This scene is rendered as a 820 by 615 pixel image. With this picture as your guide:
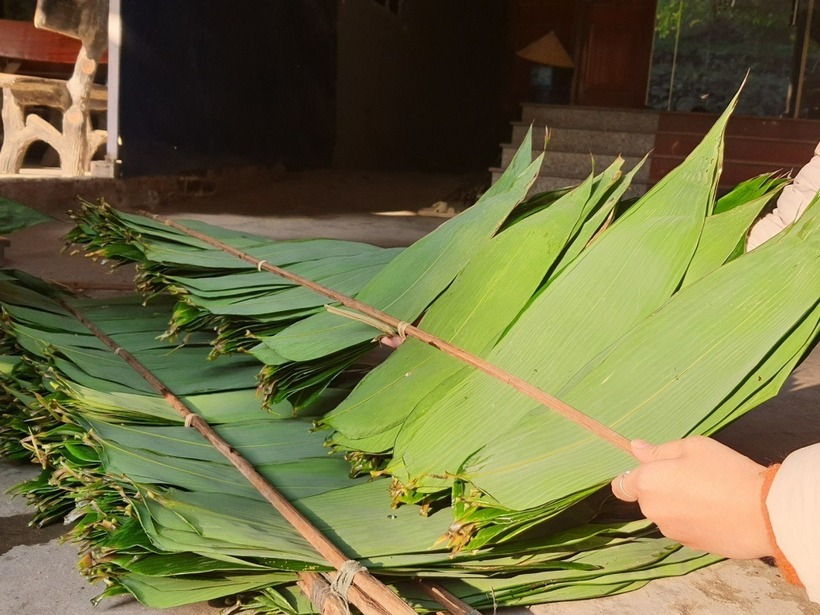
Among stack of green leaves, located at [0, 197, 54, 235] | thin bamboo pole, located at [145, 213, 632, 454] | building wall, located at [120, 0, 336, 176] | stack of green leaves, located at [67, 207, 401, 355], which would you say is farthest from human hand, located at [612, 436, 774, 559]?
building wall, located at [120, 0, 336, 176]

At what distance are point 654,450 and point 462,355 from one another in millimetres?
429

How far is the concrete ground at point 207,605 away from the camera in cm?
109

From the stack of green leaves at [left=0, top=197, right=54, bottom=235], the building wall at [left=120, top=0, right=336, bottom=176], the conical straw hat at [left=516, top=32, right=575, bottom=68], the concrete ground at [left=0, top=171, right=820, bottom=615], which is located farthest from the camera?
the conical straw hat at [left=516, top=32, right=575, bottom=68]

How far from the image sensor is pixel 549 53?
1058 cm

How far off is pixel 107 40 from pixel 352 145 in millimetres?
4389

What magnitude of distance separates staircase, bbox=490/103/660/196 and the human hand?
6.21 m

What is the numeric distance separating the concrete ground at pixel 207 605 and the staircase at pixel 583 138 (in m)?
1.87

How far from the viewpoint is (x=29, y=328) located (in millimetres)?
1802

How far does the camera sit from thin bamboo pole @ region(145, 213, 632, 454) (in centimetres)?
99

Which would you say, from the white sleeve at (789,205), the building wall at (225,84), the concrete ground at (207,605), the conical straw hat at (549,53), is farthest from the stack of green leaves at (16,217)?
the conical straw hat at (549,53)

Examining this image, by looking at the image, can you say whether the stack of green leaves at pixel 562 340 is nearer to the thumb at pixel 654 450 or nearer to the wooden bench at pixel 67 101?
the thumb at pixel 654 450

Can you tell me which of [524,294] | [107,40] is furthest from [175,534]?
[107,40]

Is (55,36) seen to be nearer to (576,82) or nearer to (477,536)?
(477,536)

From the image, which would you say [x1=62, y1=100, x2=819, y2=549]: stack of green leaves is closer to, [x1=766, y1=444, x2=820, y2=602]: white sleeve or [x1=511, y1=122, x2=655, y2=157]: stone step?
[x1=766, y1=444, x2=820, y2=602]: white sleeve
